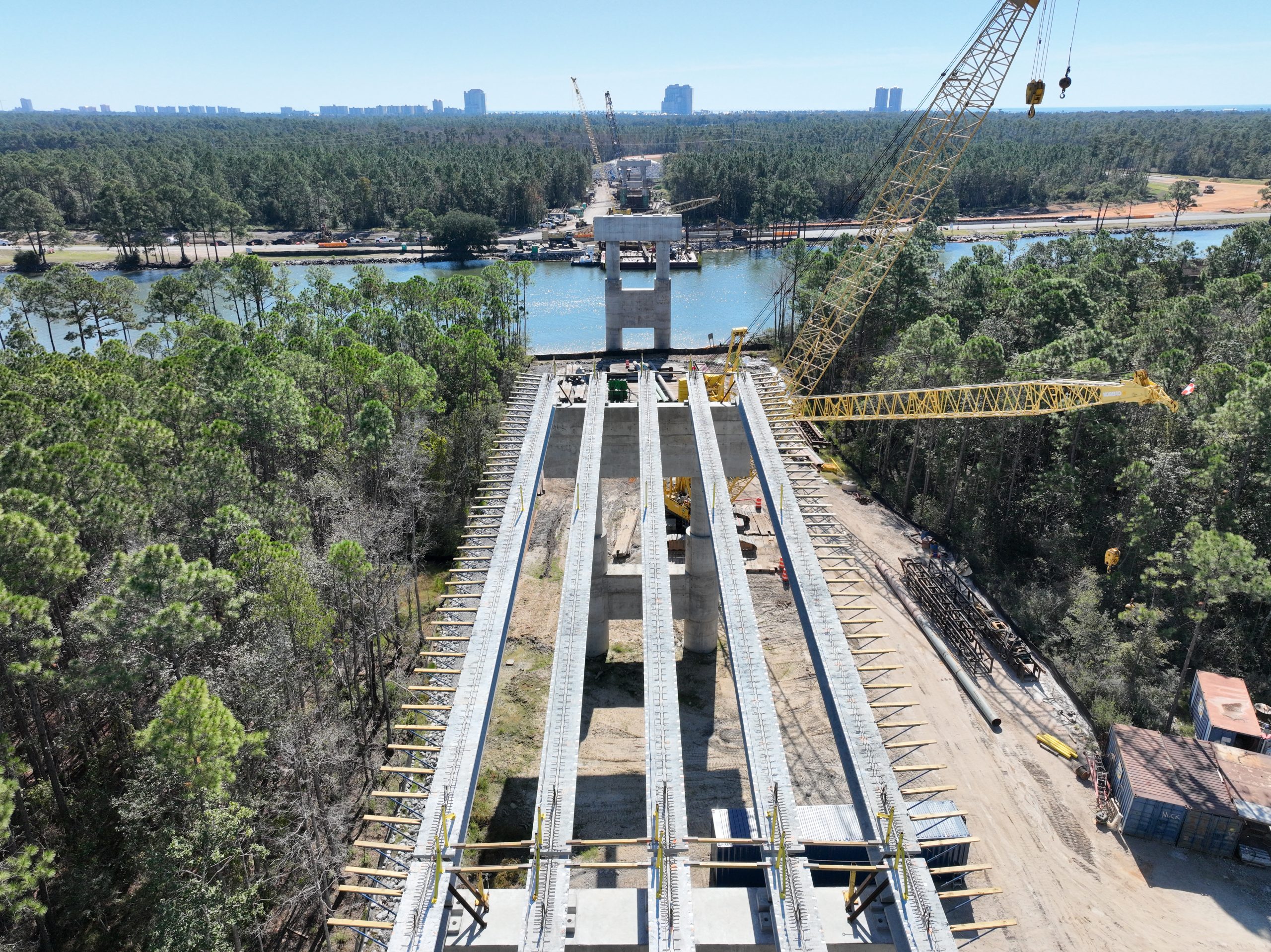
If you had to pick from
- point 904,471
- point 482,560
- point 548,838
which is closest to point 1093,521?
point 904,471

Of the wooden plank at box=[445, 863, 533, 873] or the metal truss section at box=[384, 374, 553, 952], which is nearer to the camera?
the wooden plank at box=[445, 863, 533, 873]

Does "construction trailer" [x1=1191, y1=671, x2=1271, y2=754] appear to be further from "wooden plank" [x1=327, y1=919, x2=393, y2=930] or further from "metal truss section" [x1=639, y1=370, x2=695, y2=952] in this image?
"wooden plank" [x1=327, y1=919, x2=393, y2=930]

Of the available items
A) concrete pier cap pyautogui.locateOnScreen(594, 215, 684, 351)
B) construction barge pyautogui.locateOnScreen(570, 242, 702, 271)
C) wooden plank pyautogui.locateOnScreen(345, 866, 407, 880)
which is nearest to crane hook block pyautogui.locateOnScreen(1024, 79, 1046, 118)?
concrete pier cap pyautogui.locateOnScreen(594, 215, 684, 351)

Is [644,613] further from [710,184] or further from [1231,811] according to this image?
[710,184]

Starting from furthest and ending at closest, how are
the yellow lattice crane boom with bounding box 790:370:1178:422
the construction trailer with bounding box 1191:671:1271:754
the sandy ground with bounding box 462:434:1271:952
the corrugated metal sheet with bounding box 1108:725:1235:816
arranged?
the yellow lattice crane boom with bounding box 790:370:1178:422
the construction trailer with bounding box 1191:671:1271:754
the corrugated metal sheet with bounding box 1108:725:1235:816
the sandy ground with bounding box 462:434:1271:952

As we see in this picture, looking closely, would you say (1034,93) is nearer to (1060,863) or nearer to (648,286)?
(1060,863)

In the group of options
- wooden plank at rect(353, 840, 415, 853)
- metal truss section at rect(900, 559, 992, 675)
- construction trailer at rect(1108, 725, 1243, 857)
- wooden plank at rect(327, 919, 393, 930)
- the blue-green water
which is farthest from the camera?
the blue-green water

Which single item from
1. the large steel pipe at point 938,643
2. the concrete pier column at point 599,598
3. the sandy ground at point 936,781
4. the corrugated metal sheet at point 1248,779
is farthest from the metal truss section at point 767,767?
the corrugated metal sheet at point 1248,779

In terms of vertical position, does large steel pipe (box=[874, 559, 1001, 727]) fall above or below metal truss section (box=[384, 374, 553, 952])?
below
